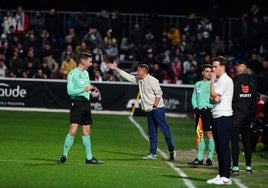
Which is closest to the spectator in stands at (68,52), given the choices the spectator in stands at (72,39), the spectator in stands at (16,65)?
the spectator in stands at (72,39)

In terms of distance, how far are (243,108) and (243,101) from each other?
0.50 ft

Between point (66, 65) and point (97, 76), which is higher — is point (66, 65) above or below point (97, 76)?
above

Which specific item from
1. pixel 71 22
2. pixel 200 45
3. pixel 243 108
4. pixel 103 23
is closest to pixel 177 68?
pixel 200 45

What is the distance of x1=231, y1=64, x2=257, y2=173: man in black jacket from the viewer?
16.6 metres

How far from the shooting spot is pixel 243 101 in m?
16.8

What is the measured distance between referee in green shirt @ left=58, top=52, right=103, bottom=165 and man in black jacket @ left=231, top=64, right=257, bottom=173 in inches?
111

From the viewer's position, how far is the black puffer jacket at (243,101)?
16.7 m

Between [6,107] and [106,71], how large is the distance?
4817 millimetres

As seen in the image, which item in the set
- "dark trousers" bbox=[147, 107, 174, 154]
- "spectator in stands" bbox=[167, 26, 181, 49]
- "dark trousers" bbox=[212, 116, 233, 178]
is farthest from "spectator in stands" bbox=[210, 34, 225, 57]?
"dark trousers" bbox=[212, 116, 233, 178]

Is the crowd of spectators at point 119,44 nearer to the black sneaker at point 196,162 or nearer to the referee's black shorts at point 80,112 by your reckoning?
the black sneaker at point 196,162

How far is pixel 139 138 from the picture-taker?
2397 centimetres

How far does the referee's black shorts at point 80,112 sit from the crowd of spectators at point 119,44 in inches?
654

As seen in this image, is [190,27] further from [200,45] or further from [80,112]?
[80,112]

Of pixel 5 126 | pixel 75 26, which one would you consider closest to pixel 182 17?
pixel 75 26
